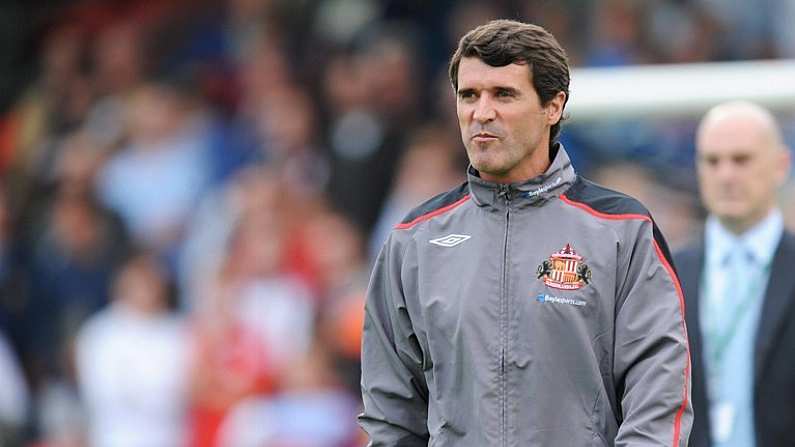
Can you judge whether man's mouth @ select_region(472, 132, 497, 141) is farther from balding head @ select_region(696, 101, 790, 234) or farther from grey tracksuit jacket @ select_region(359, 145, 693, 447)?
balding head @ select_region(696, 101, 790, 234)

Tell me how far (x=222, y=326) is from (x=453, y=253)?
6.04m

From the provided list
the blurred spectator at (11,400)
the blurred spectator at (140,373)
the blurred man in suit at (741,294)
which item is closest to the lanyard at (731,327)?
the blurred man in suit at (741,294)

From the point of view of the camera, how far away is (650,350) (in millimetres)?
3451

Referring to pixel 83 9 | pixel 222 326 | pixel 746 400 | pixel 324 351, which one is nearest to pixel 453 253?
pixel 746 400

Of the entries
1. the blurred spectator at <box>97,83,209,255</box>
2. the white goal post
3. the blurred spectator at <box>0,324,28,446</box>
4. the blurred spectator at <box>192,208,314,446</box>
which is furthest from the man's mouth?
the blurred spectator at <box>0,324,28,446</box>

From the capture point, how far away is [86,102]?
11266 mm

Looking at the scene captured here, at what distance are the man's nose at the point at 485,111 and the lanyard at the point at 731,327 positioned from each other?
5.56 ft

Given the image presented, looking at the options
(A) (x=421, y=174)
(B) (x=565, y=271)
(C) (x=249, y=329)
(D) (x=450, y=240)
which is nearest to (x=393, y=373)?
(D) (x=450, y=240)

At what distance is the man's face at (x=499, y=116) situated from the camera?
11.7 feet

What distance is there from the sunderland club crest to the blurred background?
13.7ft

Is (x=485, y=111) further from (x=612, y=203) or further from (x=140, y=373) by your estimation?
(x=140, y=373)

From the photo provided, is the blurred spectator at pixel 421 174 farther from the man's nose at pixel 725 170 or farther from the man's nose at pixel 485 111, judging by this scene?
the man's nose at pixel 485 111

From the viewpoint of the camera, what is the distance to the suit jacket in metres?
4.75

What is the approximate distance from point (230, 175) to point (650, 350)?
23.4ft
